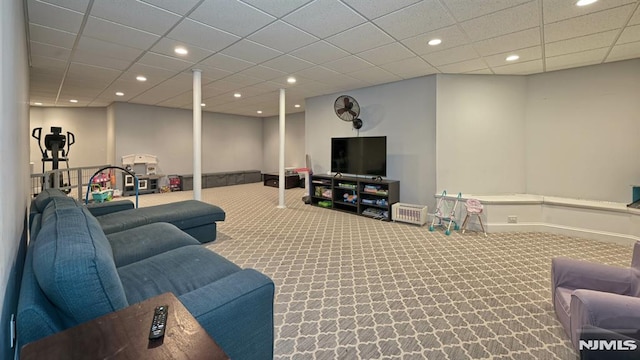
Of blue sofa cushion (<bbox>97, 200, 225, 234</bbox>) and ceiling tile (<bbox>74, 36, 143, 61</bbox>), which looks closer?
blue sofa cushion (<bbox>97, 200, 225, 234</bbox>)

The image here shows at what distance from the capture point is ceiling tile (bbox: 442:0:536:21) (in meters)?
2.65

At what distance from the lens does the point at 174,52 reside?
3979 millimetres

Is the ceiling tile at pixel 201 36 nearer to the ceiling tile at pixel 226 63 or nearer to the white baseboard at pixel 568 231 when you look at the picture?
the ceiling tile at pixel 226 63

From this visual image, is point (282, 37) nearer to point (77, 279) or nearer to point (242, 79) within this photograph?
point (242, 79)

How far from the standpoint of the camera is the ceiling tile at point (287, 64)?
168 inches

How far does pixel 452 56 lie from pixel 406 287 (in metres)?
3.25

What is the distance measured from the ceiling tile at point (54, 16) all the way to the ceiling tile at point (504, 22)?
4076 mm

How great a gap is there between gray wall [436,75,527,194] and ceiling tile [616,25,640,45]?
1.49 m

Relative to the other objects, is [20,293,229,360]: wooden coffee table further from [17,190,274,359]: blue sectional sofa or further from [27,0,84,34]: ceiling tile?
[27,0,84,34]: ceiling tile

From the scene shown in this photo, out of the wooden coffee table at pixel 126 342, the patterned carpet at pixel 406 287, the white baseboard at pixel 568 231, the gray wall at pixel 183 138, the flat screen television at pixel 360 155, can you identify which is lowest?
the patterned carpet at pixel 406 287

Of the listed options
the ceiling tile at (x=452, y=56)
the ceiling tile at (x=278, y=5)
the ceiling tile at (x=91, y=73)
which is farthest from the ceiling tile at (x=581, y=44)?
the ceiling tile at (x=91, y=73)

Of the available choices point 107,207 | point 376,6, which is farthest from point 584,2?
point 107,207

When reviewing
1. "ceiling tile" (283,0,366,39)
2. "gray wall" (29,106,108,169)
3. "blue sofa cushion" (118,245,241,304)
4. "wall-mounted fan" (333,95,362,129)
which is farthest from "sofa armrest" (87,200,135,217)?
"gray wall" (29,106,108,169)

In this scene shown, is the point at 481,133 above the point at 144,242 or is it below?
above
